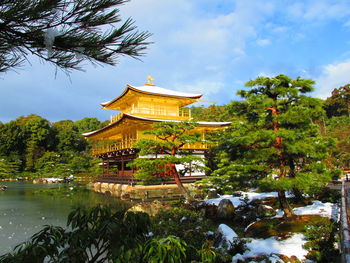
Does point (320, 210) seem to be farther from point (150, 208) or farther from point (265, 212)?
point (150, 208)

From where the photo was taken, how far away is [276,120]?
5.74 m

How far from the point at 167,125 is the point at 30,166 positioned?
28178 mm

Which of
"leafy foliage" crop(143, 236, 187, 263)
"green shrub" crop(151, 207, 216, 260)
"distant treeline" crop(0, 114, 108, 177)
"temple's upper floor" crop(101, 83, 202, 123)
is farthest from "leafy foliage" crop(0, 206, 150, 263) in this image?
"distant treeline" crop(0, 114, 108, 177)

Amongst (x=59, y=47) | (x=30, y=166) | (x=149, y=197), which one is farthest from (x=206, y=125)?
(x=30, y=166)

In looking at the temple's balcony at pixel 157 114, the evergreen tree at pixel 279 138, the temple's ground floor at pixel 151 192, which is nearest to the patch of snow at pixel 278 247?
the evergreen tree at pixel 279 138

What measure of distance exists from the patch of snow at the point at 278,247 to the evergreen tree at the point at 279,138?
39.9 inches

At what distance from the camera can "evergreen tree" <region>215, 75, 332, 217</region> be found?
17.6 feet

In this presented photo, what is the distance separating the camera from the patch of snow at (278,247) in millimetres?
4177

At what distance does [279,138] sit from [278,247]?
2.34m

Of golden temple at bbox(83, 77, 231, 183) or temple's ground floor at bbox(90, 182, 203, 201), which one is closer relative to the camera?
temple's ground floor at bbox(90, 182, 203, 201)

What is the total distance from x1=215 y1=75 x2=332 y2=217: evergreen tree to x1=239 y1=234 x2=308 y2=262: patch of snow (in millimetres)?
1015

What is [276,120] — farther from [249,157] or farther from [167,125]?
[167,125]

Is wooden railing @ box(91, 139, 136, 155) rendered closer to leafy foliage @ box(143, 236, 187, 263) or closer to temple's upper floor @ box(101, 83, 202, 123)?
temple's upper floor @ box(101, 83, 202, 123)

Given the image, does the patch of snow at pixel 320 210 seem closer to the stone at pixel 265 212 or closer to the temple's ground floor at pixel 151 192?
the stone at pixel 265 212
